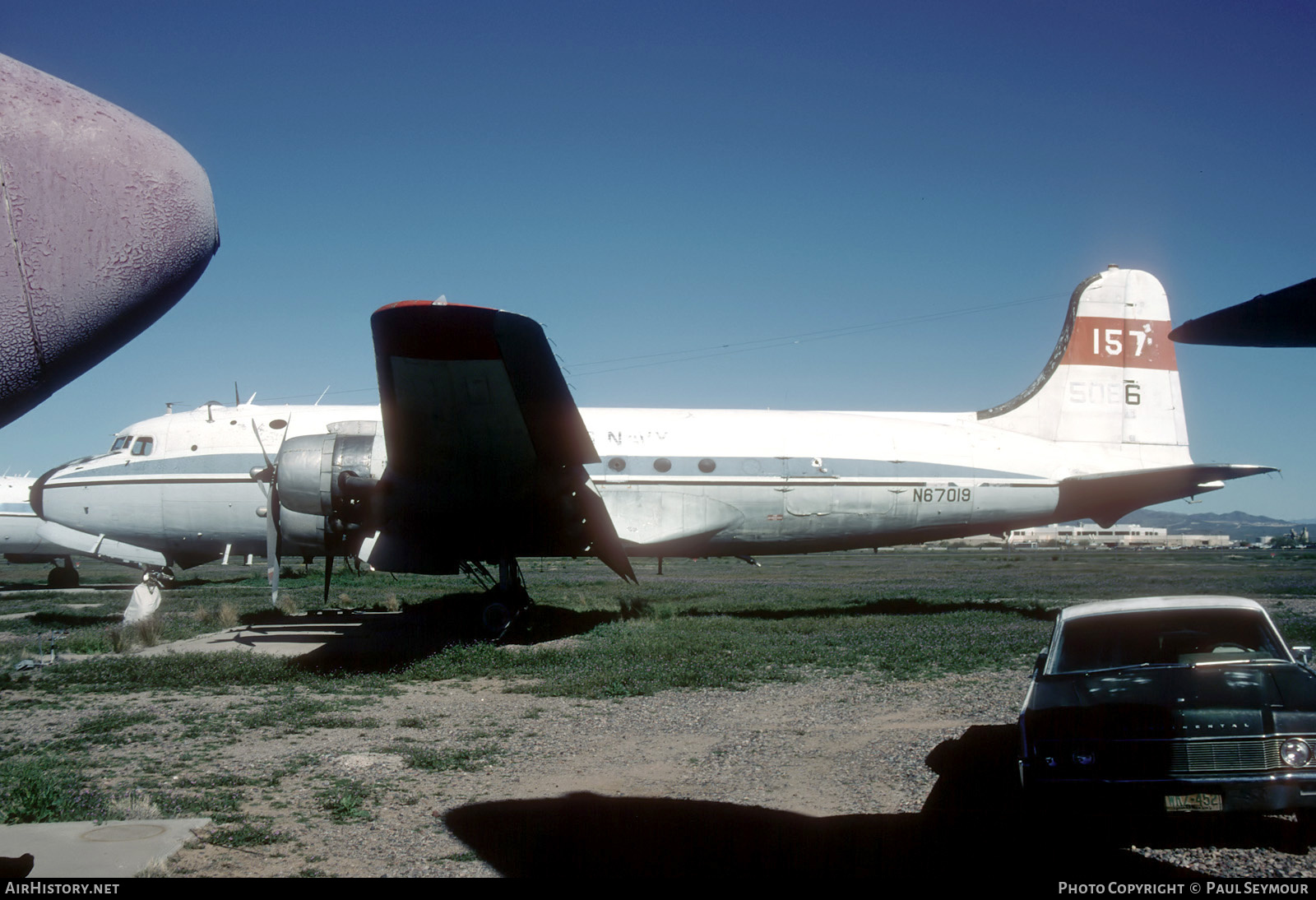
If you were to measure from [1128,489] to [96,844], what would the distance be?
606 inches

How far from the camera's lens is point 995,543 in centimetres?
10519

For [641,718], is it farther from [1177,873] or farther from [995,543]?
[995,543]

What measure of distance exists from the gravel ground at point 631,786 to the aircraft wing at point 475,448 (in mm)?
3006

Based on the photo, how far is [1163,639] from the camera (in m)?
5.60

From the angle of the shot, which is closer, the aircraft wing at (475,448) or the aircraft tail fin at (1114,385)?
the aircraft wing at (475,448)

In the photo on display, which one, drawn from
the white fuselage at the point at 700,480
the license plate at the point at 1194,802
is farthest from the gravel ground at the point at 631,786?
the white fuselage at the point at 700,480

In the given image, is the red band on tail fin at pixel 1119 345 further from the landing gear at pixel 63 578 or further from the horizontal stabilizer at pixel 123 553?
the landing gear at pixel 63 578

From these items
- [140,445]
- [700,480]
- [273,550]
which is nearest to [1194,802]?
[700,480]

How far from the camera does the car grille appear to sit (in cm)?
412

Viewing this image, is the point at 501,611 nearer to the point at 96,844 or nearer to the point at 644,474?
the point at 644,474

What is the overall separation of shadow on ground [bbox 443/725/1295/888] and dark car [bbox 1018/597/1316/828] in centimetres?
21

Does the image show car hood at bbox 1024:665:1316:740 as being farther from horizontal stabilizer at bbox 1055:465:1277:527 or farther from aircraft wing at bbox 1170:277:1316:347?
horizontal stabilizer at bbox 1055:465:1277:527

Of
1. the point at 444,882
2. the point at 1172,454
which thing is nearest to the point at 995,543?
the point at 1172,454

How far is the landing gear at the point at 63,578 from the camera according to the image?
27016mm
